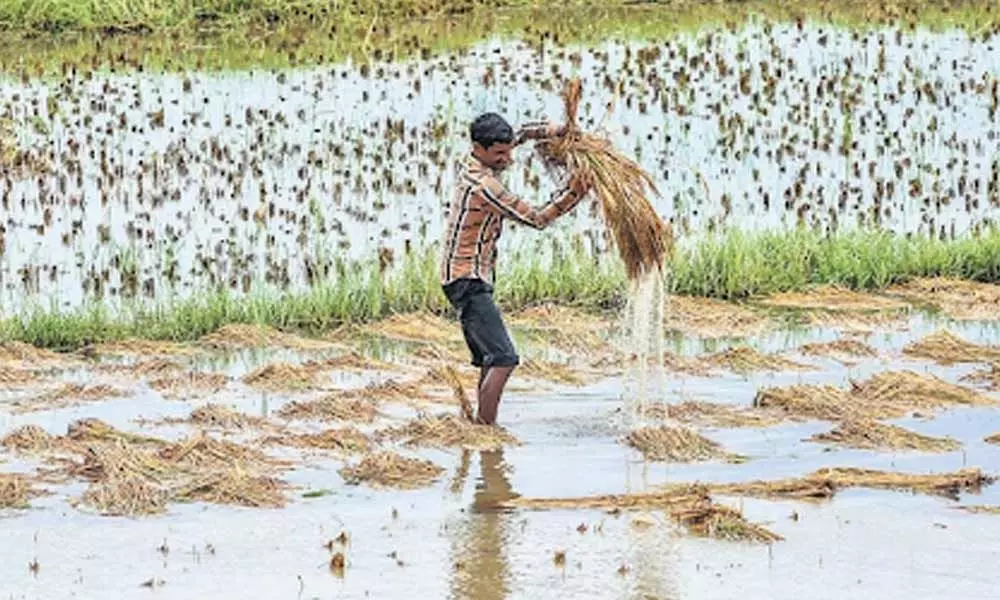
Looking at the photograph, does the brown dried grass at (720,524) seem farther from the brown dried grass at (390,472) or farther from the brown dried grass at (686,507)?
the brown dried grass at (390,472)

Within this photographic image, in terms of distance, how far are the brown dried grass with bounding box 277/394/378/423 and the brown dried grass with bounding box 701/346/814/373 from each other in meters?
1.80

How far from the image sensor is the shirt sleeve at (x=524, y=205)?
949cm

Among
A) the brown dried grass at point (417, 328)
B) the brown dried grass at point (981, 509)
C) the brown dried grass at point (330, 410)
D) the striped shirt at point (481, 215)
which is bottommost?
the brown dried grass at point (981, 509)

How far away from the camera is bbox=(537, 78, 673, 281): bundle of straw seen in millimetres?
9617

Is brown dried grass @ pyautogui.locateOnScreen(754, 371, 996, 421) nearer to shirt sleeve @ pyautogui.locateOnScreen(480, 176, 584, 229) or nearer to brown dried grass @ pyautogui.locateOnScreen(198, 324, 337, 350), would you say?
shirt sleeve @ pyautogui.locateOnScreen(480, 176, 584, 229)

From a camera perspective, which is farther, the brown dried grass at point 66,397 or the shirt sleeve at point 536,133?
the brown dried grass at point 66,397

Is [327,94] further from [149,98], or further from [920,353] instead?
[920,353]

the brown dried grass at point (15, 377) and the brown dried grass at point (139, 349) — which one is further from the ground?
the brown dried grass at point (139, 349)

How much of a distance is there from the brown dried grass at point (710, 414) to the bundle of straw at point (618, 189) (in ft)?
2.10

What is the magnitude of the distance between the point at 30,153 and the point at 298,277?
3.83 metres

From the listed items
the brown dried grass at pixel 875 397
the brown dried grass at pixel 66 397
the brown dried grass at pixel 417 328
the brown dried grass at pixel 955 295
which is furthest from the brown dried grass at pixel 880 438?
the brown dried grass at pixel 66 397

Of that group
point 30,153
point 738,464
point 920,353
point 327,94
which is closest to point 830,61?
point 327,94

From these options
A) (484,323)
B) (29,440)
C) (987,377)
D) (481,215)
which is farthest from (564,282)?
(29,440)

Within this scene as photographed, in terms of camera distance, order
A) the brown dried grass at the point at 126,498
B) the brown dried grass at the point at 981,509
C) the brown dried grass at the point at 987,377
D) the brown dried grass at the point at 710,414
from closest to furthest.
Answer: the brown dried grass at the point at 981,509, the brown dried grass at the point at 126,498, the brown dried grass at the point at 710,414, the brown dried grass at the point at 987,377
